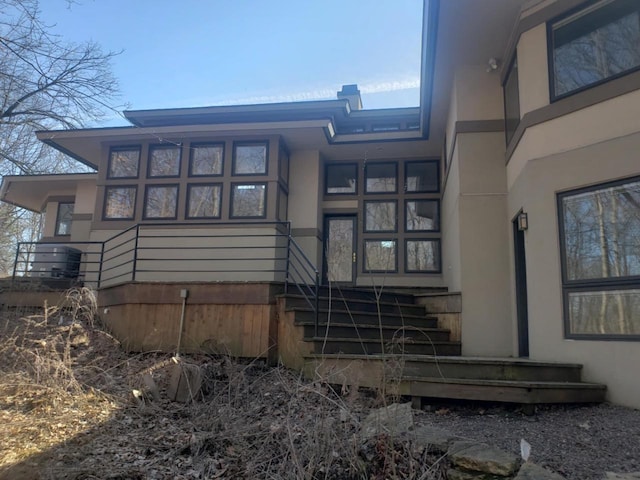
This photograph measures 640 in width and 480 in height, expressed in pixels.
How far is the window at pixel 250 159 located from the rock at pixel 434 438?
257 inches

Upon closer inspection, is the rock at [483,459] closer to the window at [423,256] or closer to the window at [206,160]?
the window at [423,256]

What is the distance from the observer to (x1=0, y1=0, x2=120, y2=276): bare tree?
6363mm

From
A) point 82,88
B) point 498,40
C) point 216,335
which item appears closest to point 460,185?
point 498,40

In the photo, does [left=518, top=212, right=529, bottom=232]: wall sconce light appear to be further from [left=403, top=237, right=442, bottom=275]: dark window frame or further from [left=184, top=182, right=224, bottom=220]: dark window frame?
[left=184, top=182, right=224, bottom=220]: dark window frame

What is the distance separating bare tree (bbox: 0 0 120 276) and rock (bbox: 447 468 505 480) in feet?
22.4

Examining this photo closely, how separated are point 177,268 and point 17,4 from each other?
4.86 m

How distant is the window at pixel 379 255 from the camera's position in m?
9.73

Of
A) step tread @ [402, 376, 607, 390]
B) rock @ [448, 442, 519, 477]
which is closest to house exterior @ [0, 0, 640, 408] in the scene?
step tread @ [402, 376, 607, 390]

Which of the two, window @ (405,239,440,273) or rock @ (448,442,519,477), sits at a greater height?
window @ (405,239,440,273)

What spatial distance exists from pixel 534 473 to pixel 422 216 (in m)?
7.46

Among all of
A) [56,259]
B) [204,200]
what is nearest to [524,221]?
[204,200]

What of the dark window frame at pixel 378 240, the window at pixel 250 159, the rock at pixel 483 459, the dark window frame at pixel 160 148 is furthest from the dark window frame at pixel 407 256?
the rock at pixel 483 459

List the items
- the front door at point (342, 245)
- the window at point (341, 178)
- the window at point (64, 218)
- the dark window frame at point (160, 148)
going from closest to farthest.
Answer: the dark window frame at point (160, 148), the front door at point (342, 245), the window at point (341, 178), the window at point (64, 218)

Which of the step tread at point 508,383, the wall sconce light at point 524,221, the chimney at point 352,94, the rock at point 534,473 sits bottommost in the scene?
the rock at point 534,473
